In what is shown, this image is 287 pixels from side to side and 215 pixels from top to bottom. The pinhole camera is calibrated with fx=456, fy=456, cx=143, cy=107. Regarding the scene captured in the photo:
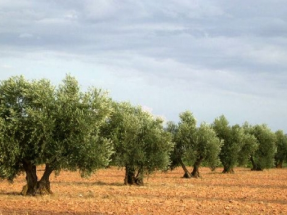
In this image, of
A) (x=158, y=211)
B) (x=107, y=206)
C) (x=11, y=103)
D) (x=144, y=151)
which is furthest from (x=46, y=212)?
(x=144, y=151)

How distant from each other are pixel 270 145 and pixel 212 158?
3279 centimetres

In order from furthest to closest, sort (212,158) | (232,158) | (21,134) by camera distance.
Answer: (232,158)
(212,158)
(21,134)

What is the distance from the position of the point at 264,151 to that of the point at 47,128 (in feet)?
213

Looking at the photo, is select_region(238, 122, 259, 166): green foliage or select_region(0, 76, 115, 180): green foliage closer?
select_region(0, 76, 115, 180): green foliage

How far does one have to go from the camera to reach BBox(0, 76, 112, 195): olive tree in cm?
2858

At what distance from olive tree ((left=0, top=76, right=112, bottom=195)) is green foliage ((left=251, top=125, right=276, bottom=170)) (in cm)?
6063

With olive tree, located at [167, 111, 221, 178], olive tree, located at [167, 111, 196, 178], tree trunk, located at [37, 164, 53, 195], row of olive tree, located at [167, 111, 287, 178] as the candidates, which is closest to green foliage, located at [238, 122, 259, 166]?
row of olive tree, located at [167, 111, 287, 178]

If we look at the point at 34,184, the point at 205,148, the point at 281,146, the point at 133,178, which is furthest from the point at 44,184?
the point at 281,146

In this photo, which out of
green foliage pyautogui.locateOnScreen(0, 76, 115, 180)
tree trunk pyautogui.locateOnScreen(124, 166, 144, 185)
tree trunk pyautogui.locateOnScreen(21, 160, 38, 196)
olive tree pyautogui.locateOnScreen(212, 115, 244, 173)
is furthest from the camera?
olive tree pyautogui.locateOnScreen(212, 115, 244, 173)

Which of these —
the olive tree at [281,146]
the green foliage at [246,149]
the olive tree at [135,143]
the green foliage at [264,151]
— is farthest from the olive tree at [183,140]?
the olive tree at [281,146]

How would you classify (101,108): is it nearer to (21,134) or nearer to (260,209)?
(21,134)

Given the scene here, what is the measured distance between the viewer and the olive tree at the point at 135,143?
137 ft

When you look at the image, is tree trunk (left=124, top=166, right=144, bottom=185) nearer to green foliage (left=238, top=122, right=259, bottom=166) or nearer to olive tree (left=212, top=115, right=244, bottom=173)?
olive tree (left=212, top=115, right=244, bottom=173)

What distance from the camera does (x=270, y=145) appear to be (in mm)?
86625
